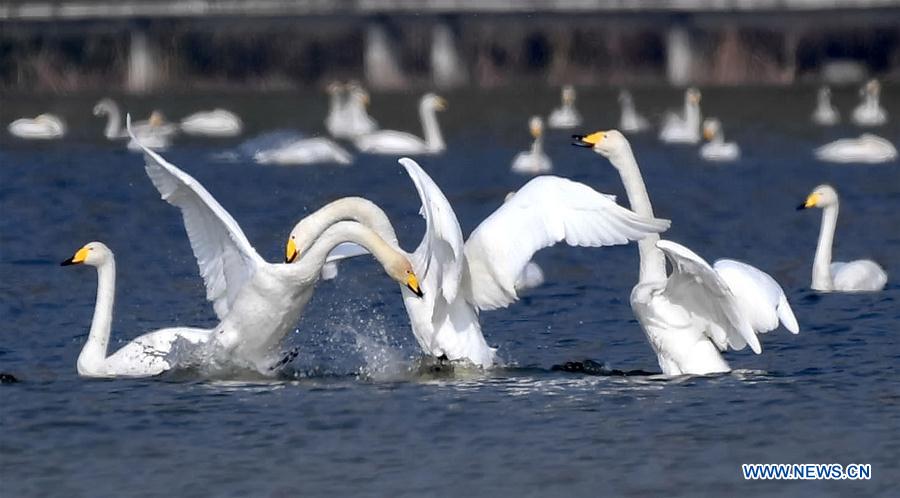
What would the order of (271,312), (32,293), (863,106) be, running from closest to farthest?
(271,312), (32,293), (863,106)

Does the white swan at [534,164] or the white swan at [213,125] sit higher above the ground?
the white swan at [213,125]

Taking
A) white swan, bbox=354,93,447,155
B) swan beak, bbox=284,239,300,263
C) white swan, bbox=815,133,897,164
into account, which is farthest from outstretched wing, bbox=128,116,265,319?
white swan, bbox=354,93,447,155

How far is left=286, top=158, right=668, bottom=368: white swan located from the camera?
1020 cm

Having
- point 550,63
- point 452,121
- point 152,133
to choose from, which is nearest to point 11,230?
point 152,133

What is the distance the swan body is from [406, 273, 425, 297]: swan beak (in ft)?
54.3

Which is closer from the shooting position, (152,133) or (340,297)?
(340,297)

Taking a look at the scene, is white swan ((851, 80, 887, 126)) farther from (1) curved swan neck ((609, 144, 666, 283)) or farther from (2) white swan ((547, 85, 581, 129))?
(1) curved swan neck ((609, 144, 666, 283))

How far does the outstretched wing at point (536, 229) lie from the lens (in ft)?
33.8

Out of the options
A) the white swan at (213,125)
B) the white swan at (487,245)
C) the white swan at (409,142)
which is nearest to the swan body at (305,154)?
the white swan at (409,142)

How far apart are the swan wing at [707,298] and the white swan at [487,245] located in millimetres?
247

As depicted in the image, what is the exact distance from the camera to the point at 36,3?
40.8m

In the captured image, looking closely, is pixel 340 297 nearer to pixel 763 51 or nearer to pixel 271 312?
pixel 271 312

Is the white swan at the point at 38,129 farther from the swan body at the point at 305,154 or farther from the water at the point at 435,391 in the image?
the water at the point at 435,391

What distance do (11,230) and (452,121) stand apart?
16.6 meters
